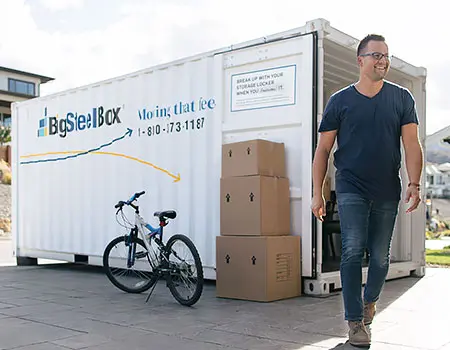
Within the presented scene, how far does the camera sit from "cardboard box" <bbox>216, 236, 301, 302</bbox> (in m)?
5.96

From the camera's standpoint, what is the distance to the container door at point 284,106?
6320mm

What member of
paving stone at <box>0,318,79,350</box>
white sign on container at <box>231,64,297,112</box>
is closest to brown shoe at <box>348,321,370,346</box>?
paving stone at <box>0,318,79,350</box>

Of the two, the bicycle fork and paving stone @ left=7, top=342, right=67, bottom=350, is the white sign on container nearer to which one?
the bicycle fork

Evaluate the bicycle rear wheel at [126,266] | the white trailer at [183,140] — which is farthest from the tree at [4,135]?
the bicycle rear wheel at [126,266]

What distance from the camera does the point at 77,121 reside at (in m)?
9.21

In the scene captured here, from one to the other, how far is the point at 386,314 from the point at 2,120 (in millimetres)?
43955

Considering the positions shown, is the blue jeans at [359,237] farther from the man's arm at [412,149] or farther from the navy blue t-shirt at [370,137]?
the man's arm at [412,149]

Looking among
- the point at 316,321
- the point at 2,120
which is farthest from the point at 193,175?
the point at 2,120

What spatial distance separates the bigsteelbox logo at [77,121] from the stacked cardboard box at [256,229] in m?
2.81

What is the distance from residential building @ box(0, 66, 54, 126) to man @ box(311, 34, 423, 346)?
142ft

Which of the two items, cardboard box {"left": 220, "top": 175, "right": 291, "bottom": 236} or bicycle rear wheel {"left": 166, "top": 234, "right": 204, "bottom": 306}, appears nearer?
bicycle rear wheel {"left": 166, "top": 234, "right": 204, "bottom": 306}

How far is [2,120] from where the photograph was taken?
1778 inches

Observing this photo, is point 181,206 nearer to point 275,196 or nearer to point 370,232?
point 275,196

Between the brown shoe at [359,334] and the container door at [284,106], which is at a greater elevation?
the container door at [284,106]
